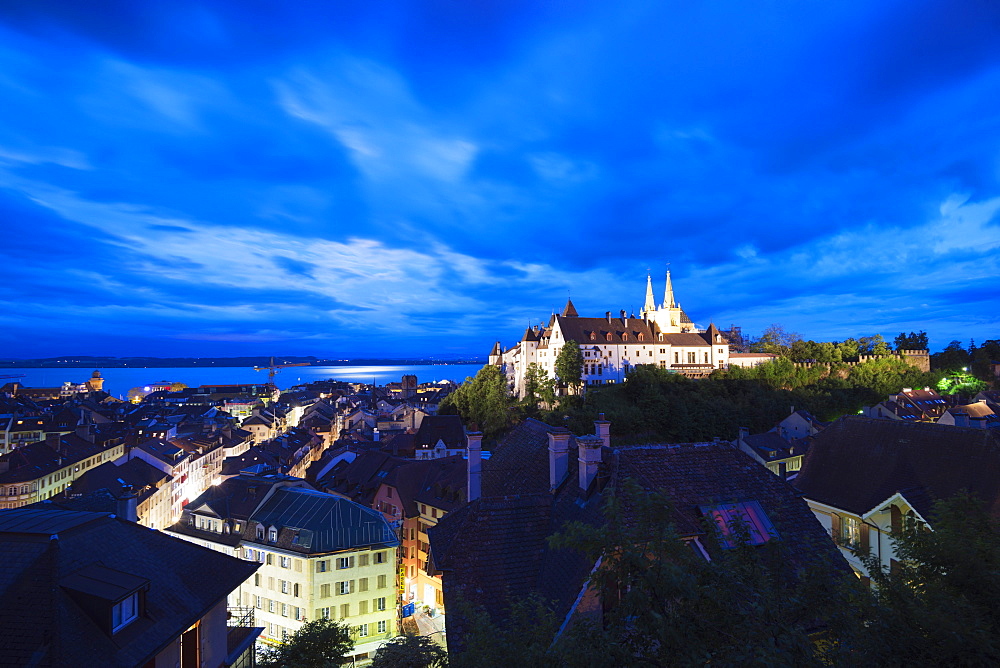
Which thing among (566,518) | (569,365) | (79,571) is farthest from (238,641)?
(569,365)

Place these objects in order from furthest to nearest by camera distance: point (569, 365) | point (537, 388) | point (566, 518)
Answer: point (537, 388), point (569, 365), point (566, 518)

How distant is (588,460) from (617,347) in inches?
2758

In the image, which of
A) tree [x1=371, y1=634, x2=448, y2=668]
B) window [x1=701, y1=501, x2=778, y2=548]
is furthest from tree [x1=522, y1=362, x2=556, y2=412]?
window [x1=701, y1=501, x2=778, y2=548]

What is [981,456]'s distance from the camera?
55.5 feet

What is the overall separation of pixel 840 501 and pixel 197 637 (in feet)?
69.6

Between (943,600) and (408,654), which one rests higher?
(943,600)

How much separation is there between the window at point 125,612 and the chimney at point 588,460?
33.6 feet

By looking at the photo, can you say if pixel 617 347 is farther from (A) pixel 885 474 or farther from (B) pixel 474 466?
(B) pixel 474 466

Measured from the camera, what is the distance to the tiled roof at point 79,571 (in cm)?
912

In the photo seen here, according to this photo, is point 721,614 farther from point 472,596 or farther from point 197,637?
point 197,637

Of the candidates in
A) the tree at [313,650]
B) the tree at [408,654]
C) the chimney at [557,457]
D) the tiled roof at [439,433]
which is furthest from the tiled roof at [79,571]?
the tiled roof at [439,433]

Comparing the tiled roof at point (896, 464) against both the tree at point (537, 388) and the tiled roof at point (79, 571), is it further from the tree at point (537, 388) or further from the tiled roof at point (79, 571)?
the tree at point (537, 388)

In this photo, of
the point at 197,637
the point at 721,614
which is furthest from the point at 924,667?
the point at 197,637

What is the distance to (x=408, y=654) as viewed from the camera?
15.6 meters
